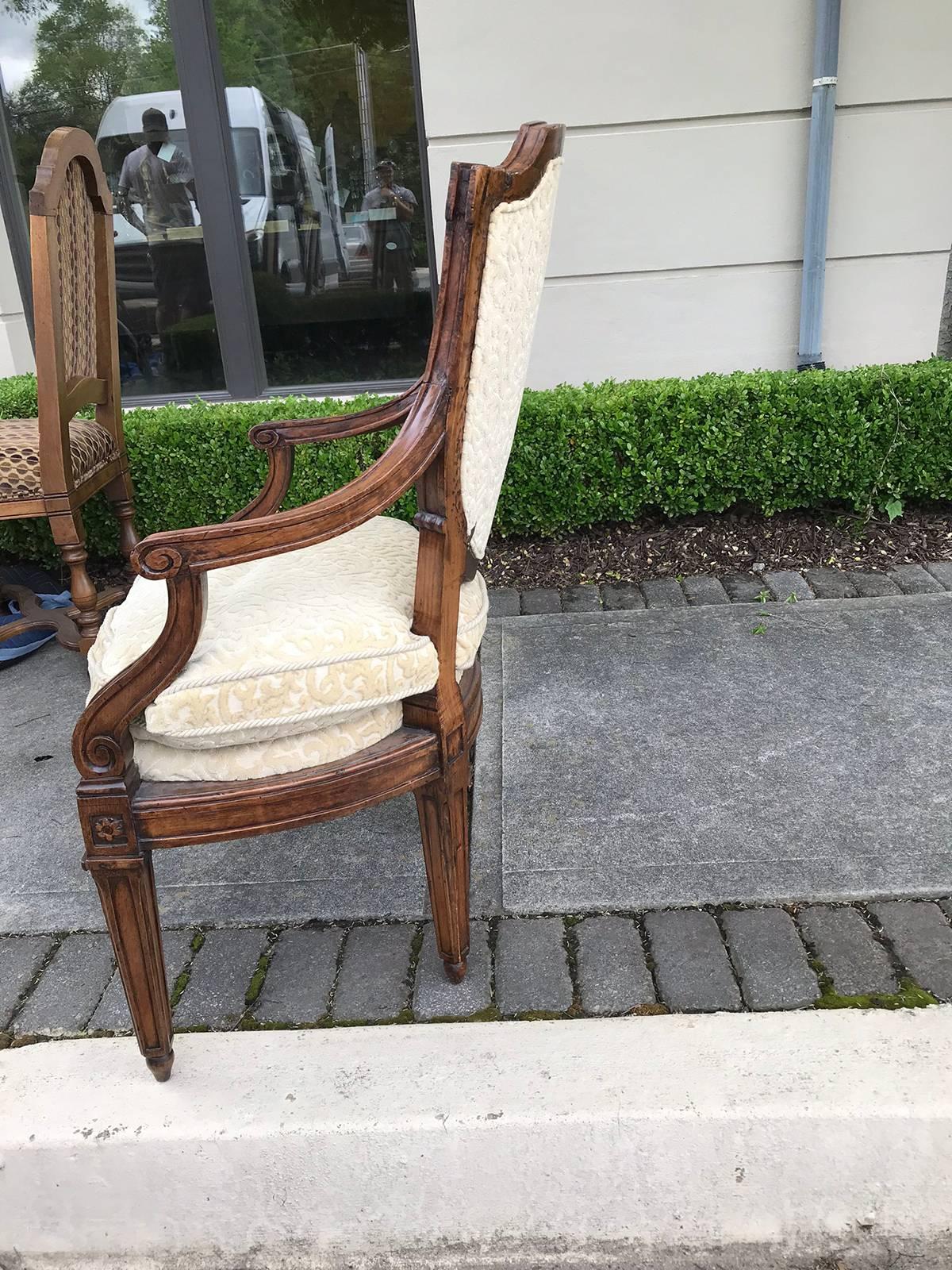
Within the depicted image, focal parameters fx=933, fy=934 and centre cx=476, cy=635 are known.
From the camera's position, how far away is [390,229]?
15.6ft

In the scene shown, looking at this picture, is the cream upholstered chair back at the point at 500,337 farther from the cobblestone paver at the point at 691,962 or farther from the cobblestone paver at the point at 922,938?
the cobblestone paver at the point at 922,938

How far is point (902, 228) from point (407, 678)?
12.4ft

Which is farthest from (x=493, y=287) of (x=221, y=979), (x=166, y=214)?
(x=166, y=214)

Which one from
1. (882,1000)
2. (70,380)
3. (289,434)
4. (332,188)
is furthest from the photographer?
(332,188)

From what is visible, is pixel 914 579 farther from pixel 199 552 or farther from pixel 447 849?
pixel 199 552

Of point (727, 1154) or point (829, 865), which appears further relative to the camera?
point (829, 865)

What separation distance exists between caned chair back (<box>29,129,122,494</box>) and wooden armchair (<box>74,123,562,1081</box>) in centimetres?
126

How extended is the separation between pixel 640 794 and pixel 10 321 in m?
4.12

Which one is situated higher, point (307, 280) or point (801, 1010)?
point (307, 280)

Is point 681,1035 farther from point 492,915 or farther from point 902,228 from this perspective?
point 902,228

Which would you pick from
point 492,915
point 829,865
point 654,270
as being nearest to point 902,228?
point 654,270

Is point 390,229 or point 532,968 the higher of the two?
point 390,229

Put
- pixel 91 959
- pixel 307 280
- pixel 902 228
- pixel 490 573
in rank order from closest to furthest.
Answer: pixel 91 959
pixel 490 573
pixel 902 228
pixel 307 280

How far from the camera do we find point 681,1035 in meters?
1.58
